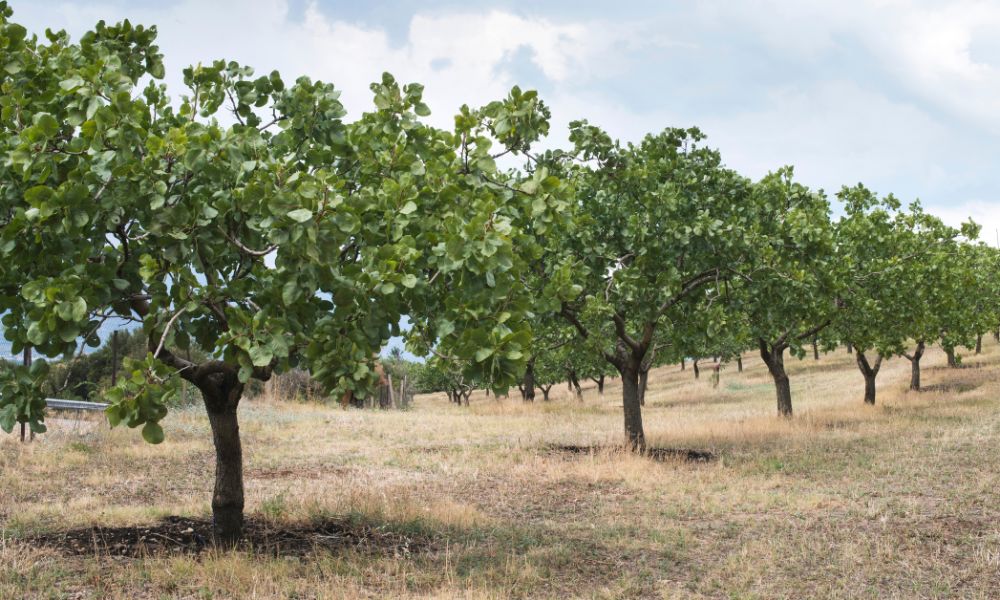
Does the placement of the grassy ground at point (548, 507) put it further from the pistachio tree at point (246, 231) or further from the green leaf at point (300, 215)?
the green leaf at point (300, 215)

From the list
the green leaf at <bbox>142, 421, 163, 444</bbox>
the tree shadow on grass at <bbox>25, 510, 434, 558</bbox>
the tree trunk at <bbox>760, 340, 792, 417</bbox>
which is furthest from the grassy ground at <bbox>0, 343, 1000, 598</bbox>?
the green leaf at <bbox>142, 421, 163, 444</bbox>

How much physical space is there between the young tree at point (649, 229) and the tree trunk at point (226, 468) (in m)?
6.99

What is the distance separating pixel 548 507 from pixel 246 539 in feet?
16.8

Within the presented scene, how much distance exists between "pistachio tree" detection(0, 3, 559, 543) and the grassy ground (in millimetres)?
2631

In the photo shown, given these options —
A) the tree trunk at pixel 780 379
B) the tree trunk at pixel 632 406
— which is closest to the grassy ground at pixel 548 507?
the tree trunk at pixel 632 406

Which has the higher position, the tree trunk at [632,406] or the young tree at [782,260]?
the young tree at [782,260]

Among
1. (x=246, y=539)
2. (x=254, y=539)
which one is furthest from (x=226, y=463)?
(x=254, y=539)

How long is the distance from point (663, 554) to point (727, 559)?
31.4 inches

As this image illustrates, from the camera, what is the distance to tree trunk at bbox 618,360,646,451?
17.9 metres

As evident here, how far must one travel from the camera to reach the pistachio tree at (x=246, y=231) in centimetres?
612

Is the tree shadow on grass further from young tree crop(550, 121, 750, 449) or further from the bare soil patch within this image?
young tree crop(550, 121, 750, 449)

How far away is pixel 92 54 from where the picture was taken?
8320 mm

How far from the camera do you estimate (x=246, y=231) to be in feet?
24.3

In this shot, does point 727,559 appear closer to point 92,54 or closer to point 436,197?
point 436,197
